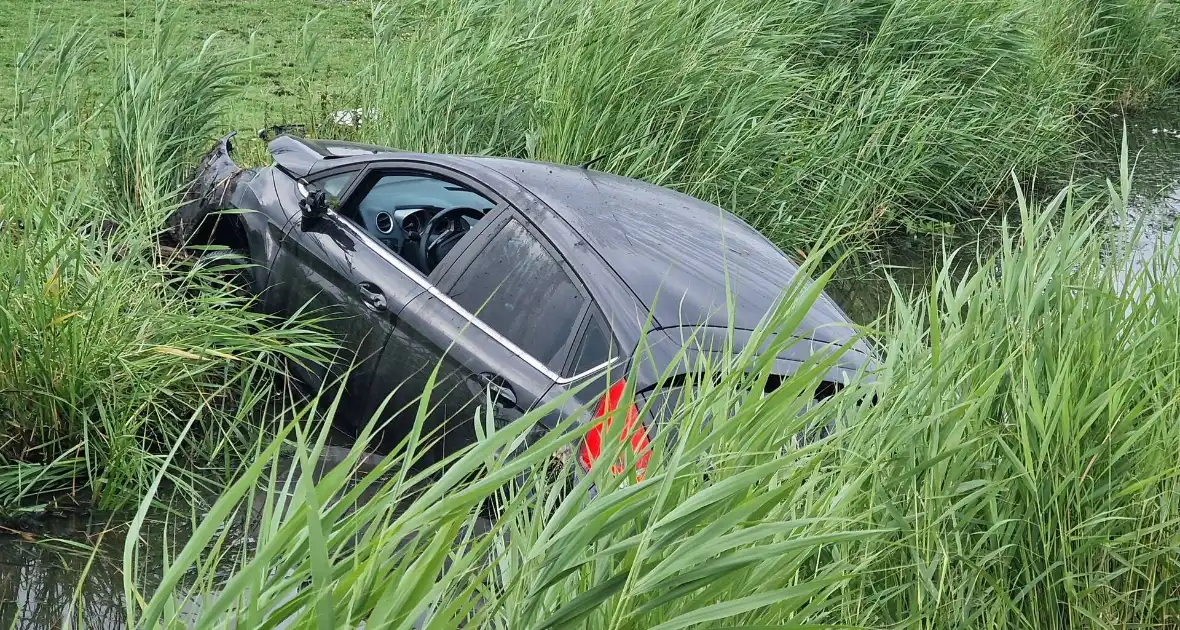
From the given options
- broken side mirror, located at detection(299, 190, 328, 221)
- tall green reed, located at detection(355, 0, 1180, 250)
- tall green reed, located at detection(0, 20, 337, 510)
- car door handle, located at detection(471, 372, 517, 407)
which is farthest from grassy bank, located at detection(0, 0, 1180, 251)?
car door handle, located at detection(471, 372, 517, 407)

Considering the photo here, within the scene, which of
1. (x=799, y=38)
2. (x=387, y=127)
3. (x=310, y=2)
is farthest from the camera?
(x=310, y=2)

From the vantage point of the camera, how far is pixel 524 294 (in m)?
3.89

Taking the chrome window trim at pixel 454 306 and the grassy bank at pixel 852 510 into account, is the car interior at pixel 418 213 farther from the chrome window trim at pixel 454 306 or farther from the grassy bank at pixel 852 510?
the grassy bank at pixel 852 510

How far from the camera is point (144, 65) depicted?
580 centimetres

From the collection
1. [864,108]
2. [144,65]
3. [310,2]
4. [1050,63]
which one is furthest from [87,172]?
[1050,63]

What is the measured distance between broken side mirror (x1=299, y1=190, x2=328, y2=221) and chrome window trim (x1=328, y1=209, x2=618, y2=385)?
0.17 ft

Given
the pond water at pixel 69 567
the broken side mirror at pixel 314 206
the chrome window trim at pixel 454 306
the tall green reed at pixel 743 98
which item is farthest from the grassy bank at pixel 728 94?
the pond water at pixel 69 567

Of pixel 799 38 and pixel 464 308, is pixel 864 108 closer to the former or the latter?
pixel 799 38

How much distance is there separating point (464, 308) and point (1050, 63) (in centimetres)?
835

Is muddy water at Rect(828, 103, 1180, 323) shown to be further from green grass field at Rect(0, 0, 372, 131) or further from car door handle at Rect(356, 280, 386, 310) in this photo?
green grass field at Rect(0, 0, 372, 131)

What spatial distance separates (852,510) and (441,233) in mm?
2441

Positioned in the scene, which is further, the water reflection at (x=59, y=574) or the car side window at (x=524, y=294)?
the car side window at (x=524, y=294)

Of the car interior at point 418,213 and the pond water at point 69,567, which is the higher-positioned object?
the car interior at point 418,213

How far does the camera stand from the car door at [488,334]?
370cm
